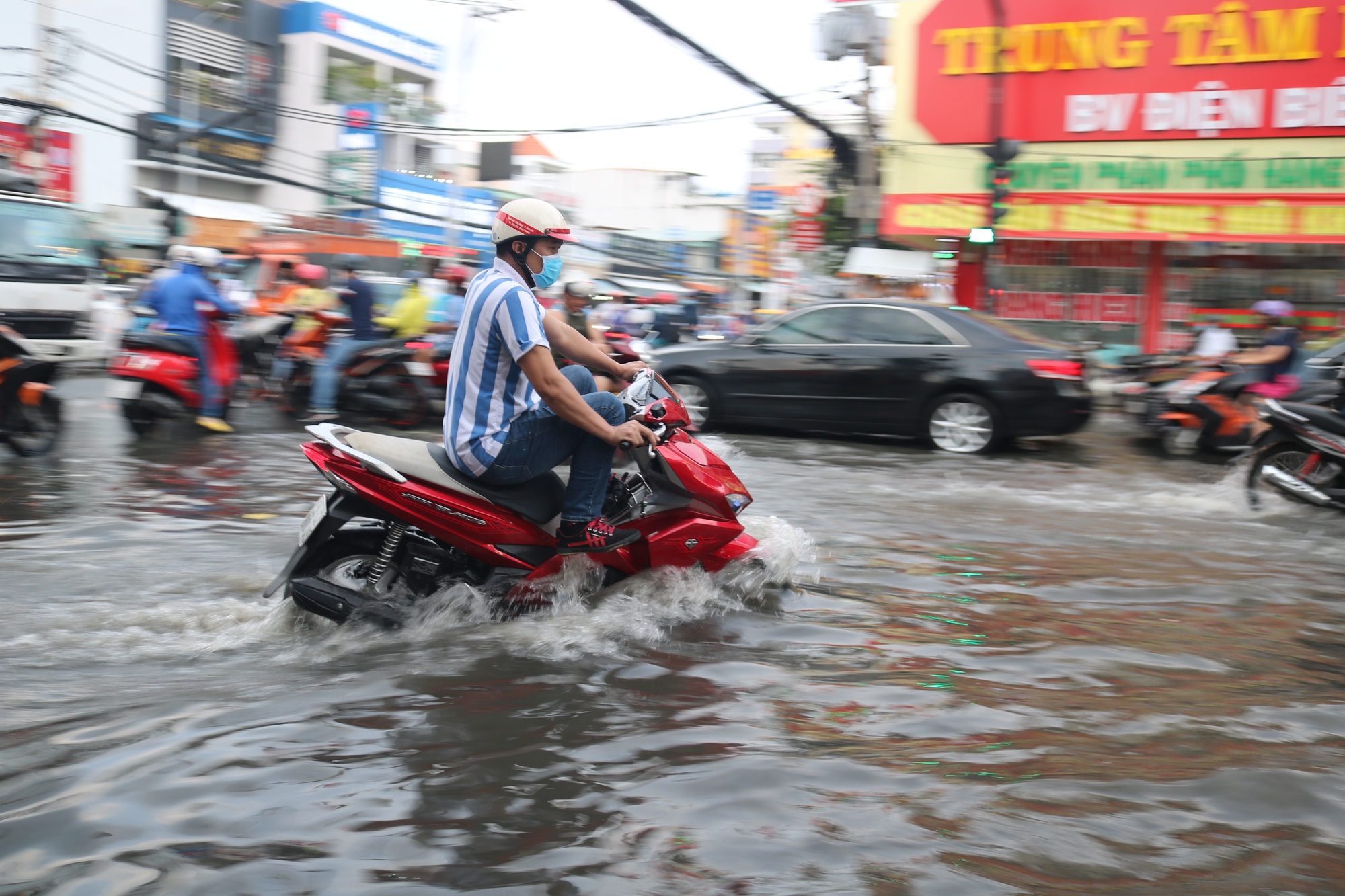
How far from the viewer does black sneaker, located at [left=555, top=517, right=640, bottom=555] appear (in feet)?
13.8

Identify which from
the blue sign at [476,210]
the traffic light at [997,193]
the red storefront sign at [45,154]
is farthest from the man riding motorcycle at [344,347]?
the blue sign at [476,210]

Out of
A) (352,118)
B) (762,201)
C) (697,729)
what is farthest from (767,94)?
(352,118)

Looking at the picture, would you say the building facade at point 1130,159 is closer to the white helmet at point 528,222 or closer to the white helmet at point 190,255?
the white helmet at point 190,255

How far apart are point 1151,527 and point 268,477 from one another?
6.04 metres

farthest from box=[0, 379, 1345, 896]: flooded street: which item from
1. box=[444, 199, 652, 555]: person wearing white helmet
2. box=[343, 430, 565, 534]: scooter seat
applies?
box=[444, 199, 652, 555]: person wearing white helmet

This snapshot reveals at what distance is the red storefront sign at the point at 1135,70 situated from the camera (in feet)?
59.0

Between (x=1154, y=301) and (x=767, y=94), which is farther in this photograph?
(x=1154, y=301)

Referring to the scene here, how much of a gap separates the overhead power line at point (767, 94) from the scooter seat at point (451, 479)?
24.7 ft

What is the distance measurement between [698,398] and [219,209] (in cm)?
3033

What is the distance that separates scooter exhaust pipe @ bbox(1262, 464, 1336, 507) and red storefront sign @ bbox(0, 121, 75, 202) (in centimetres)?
1797

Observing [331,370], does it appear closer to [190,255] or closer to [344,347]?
[344,347]

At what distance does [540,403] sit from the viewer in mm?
4230

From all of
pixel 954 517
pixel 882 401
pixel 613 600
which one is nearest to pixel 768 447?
pixel 882 401

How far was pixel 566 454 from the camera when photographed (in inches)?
166
